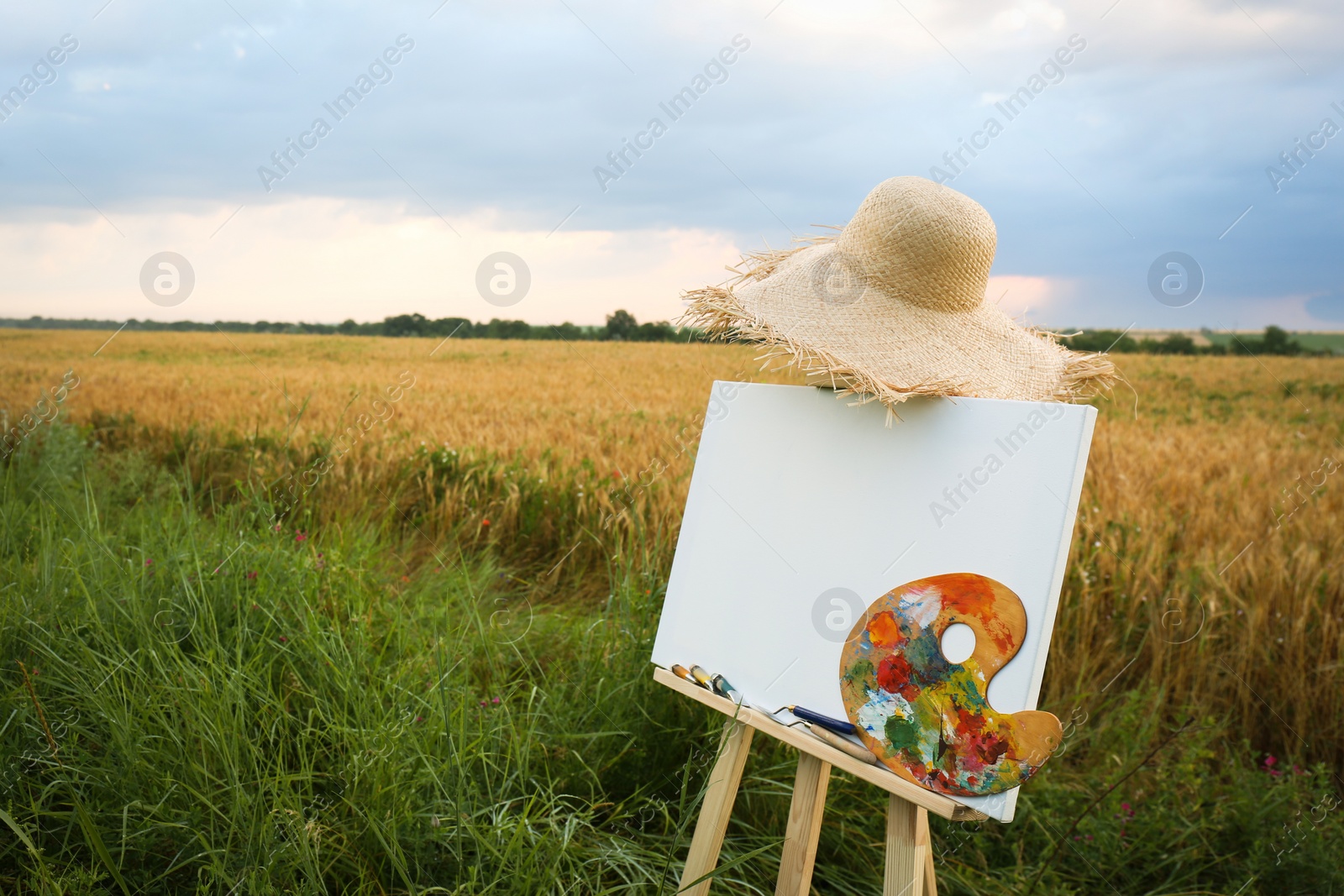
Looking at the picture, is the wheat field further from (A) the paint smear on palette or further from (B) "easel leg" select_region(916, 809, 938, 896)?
(B) "easel leg" select_region(916, 809, 938, 896)

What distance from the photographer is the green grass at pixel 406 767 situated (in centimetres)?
169

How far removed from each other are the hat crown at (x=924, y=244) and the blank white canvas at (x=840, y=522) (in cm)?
27

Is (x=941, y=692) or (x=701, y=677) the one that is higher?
(x=941, y=692)

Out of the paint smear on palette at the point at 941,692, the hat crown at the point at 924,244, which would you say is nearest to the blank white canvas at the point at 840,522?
the paint smear on palette at the point at 941,692

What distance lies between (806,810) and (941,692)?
39 centimetres

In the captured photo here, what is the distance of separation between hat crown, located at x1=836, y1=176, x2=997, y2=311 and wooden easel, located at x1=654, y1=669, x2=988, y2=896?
3.22 ft

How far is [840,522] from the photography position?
1.73 meters

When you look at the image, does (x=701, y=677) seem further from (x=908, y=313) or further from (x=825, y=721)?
(x=908, y=313)

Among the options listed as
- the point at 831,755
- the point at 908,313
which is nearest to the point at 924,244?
the point at 908,313

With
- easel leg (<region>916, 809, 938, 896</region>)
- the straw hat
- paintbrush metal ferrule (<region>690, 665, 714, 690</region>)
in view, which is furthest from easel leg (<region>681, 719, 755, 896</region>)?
the straw hat

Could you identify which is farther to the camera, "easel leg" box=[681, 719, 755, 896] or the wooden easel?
"easel leg" box=[681, 719, 755, 896]

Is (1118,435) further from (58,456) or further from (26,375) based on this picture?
(26,375)

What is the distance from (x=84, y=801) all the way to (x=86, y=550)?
117 centimetres

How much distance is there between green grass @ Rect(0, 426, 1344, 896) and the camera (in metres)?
1.69
